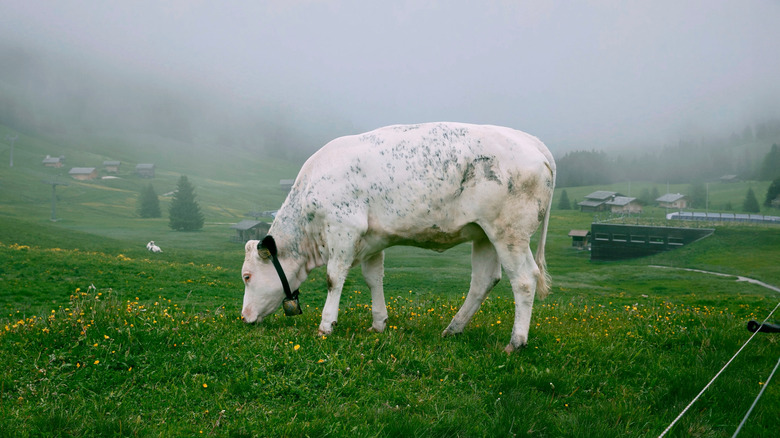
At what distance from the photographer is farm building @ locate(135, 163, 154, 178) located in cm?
3083

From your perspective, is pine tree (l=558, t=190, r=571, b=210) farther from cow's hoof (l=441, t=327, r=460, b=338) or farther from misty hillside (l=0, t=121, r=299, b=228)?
cow's hoof (l=441, t=327, r=460, b=338)

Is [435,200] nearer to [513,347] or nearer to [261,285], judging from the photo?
[513,347]

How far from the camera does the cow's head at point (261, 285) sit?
6.12 metres

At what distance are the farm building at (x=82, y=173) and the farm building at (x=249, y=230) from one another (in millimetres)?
8725

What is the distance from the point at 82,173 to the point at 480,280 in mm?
29397

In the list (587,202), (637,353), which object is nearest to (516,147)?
(637,353)

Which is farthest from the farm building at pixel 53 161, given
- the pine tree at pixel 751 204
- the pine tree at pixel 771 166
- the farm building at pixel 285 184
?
the pine tree at pixel 771 166

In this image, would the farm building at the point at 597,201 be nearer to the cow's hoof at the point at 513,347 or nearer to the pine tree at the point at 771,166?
the pine tree at the point at 771,166

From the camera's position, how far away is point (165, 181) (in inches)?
1201

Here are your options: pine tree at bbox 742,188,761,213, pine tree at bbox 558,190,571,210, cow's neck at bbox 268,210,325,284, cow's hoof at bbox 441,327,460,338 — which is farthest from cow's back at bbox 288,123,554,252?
pine tree at bbox 742,188,761,213

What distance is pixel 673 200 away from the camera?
1113 inches

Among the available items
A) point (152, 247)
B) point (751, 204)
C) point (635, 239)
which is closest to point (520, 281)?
point (152, 247)

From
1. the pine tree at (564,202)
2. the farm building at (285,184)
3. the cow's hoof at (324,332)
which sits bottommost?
the cow's hoof at (324,332)

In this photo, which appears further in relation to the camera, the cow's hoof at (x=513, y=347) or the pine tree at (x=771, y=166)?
the pine tree at (x=771, y=166)
